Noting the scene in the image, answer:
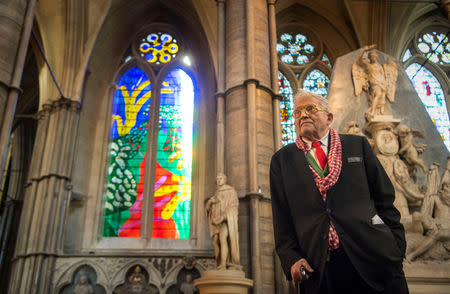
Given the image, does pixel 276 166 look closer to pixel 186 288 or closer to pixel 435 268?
pixel 435 268

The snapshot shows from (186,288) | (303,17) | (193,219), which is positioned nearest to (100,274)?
(186,288)

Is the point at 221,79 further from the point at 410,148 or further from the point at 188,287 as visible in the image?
the point at 188,287

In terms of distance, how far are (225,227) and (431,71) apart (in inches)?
420

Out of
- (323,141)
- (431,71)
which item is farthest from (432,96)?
(323,141)

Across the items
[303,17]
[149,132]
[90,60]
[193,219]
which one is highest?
[303,17]

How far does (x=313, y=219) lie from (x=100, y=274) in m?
9.23

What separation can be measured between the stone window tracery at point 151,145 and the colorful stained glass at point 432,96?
729cm

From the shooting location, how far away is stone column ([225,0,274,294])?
23.3 feet

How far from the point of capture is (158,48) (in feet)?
46.4

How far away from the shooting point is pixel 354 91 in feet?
21.2

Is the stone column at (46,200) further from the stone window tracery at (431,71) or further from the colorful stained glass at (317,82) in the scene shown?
the stone window tracery at (431,71)

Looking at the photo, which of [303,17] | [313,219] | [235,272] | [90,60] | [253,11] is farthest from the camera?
[303,17]

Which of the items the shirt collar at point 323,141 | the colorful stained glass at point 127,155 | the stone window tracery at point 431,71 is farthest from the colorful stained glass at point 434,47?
the shirt collar at point 323,141

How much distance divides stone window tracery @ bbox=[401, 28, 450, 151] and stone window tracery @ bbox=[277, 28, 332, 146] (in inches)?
104
